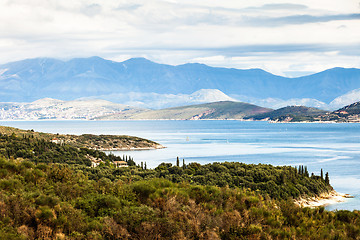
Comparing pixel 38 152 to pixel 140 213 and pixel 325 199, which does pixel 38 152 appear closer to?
pixel 325 199

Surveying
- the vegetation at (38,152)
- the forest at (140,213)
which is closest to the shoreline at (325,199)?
the forest at (140,213)

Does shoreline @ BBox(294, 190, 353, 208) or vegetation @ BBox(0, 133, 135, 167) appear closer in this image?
shoreline @ BBox(294, 190, 353, 208)

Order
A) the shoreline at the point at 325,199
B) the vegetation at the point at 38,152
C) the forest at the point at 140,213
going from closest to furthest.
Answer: the forest at the point at 140,213 < the shoreline at the point at 325,199 < the vegetation at the point at 38,152

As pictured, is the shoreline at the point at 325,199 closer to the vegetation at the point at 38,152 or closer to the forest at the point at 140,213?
the forest at the point at 140,213

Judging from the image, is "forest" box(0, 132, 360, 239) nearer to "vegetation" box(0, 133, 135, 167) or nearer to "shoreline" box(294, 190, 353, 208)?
"shoreline" box(294, 190, 353, 208)

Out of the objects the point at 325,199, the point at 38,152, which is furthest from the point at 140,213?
the point at 38,152

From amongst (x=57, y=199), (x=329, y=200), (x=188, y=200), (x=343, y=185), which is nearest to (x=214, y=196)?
(x=188, y=200)

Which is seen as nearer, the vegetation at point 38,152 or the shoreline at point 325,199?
the shoreline at point 325,199

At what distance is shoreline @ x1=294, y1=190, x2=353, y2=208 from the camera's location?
63.8 meters

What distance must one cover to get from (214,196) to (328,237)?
8054mm

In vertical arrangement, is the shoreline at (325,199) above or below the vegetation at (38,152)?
below

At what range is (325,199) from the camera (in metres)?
68.4

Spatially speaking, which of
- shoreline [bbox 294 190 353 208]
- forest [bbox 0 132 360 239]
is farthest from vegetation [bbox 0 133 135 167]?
forest [bbox 0 132 360 239]

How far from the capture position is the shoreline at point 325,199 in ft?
209
